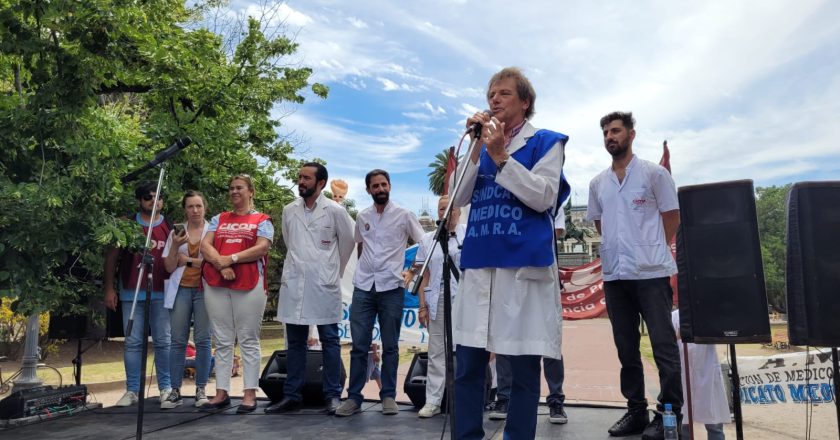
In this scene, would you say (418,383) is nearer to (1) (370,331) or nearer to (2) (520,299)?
(1) (370,331)

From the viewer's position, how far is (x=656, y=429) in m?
3.89

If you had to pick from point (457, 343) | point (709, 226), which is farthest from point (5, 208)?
point (709, 226)

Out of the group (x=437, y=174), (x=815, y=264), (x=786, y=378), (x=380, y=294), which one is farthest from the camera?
(x=437, y=174)

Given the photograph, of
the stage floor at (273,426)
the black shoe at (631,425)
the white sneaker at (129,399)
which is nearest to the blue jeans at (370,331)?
the stage floor at (273,426)

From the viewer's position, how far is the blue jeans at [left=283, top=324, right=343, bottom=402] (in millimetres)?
5234

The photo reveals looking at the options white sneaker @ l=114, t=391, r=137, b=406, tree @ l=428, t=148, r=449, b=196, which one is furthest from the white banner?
tree @ l=428, t=148, r=449, b=196

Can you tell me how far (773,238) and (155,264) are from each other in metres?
73.2

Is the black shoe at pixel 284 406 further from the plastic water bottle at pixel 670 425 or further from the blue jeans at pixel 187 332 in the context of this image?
the plastic water bottle at pixel 670 425

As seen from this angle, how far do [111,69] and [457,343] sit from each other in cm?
397

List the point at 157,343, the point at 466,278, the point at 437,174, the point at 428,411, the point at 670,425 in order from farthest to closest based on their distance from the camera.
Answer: the point at 437,174 → the point at 157,343 → the point at 428,411 → the point at 670,425 → the point at 466,278

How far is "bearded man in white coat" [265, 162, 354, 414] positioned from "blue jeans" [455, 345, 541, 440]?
2725mm

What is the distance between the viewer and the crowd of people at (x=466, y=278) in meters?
2.60

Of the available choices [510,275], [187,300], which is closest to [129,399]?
[187,300]

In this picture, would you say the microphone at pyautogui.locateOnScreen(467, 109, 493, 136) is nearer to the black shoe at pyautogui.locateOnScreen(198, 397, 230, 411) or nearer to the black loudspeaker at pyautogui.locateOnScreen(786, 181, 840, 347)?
the black loudspeaker at pyautogui.locateOnScreen(786, 181, 840, 347)
